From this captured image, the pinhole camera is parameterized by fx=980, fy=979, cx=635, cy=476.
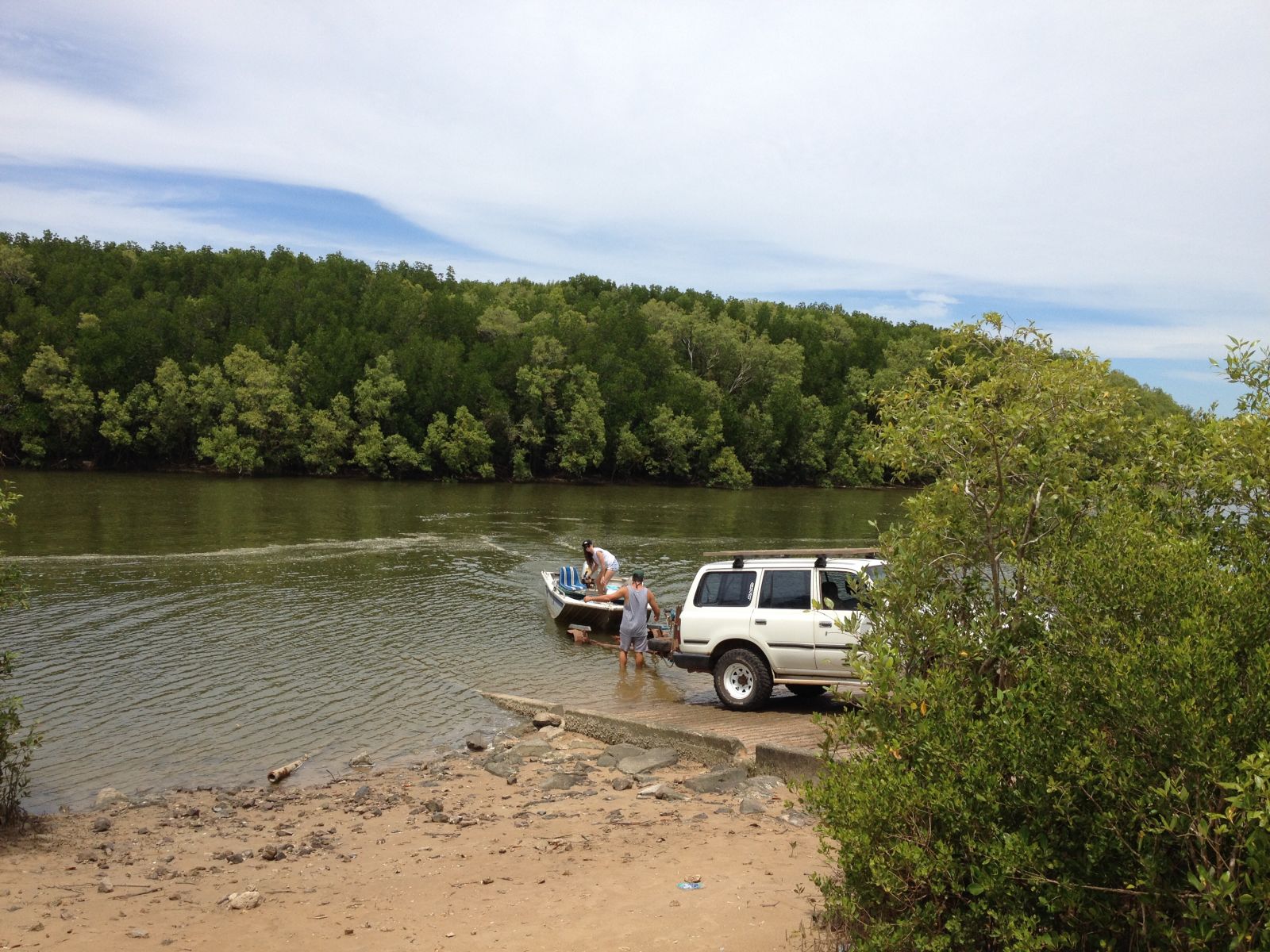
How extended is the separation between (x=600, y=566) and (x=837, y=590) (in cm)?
941

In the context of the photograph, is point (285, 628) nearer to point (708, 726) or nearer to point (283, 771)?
point (283, 771)

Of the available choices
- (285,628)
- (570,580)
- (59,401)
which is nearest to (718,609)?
(570,580)

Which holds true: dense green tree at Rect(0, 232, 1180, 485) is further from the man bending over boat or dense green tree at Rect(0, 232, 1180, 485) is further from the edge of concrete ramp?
the edge of concrete ramp

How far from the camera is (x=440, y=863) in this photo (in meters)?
9.13

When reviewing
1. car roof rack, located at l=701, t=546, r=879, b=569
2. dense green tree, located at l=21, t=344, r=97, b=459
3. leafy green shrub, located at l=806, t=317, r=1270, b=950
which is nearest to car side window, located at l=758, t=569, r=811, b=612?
car roof rack, located at l=701, t=546, r=879, b=569

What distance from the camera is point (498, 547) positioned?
3731 centimetres

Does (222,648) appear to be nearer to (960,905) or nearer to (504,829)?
(504,829)

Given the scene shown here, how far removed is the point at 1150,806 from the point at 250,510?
158 feet

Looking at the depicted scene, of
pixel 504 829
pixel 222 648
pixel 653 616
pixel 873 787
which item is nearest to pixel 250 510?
pixel 222 648

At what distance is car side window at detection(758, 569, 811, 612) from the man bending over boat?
8.36m

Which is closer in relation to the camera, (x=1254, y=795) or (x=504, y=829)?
(x=1254, y=795)

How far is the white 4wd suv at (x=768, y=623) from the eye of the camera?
13.6m

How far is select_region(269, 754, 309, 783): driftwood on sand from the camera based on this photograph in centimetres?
1234

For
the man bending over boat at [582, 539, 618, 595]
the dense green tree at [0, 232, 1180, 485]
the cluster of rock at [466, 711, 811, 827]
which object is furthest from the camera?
the dense green tree at [0, 232, 1180, 485]
